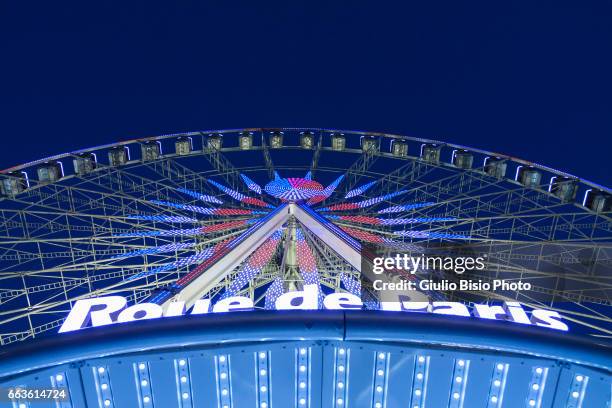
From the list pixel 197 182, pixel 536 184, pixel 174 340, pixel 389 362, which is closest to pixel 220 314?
pixel 174 340

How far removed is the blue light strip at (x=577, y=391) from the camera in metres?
6.95

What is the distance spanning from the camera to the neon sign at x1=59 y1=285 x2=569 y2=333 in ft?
25.2

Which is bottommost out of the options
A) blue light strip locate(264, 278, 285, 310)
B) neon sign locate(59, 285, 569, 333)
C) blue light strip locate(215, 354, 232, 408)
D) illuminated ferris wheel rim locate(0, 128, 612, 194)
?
blue light strip locate(264, 278, 285, 310)

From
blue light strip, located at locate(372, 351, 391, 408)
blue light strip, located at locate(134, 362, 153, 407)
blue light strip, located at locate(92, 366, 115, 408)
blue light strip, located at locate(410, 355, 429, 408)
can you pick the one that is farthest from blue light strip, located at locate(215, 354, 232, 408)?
blue light strip, located at locate(410, 355, 429, 408)

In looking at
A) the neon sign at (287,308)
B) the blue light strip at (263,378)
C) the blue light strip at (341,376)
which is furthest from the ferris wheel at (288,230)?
the blue light strip at (341,376)

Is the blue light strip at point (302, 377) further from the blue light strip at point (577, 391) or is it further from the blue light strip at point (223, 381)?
the blue light strip at point (577, 391)

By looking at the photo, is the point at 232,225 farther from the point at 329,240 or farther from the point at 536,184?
the point at 536,184

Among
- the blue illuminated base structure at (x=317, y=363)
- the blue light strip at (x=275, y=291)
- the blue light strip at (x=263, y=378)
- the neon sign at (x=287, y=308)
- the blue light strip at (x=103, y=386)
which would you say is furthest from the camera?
the blue light strip at (x=275, y=291)

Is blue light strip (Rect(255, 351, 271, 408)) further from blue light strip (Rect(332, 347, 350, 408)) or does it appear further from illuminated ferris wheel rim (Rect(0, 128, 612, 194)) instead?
illuminated ferris wheel rim (Rect(0, 128, 612, 194))

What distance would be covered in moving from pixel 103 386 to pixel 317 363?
2977 millimetres

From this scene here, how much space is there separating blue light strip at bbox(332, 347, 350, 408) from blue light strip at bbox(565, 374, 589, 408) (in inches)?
122

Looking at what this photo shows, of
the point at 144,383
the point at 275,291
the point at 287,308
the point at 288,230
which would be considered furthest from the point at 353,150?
the point at 144,383

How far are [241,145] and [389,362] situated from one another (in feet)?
55.5

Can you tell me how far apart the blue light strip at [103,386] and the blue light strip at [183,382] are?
92 cm
